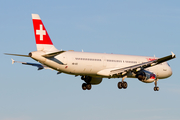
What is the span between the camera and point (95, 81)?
203ft

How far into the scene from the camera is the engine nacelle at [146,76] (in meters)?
58.1

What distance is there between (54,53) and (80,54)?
19.3ft

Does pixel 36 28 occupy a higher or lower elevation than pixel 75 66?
higher

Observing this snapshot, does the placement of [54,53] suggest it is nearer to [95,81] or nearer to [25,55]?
[25,55]

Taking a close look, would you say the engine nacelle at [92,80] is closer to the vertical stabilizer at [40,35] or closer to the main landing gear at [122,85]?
the main landing gear at [122,85]

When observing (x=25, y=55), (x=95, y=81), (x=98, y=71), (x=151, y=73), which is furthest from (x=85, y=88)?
(x=25, y=55)

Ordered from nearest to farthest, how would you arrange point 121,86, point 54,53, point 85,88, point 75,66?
1. point 54,53
2. point 75,66
3. point 121,86
4. point 85,88

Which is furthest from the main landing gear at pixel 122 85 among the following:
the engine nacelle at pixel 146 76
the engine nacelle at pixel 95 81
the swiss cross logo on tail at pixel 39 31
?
the swiss cross logo on tail at pixel 39 31

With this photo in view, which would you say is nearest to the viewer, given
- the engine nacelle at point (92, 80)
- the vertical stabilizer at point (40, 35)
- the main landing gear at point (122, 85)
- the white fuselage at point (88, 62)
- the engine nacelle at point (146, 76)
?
the vertical stabilizer at point (40, 35)

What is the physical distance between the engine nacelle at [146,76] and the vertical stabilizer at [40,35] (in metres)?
14.4

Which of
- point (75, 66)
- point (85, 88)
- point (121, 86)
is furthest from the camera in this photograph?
point (85, 88)

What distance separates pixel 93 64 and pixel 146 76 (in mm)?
8797

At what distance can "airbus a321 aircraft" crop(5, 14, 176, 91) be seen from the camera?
51125 millimetres

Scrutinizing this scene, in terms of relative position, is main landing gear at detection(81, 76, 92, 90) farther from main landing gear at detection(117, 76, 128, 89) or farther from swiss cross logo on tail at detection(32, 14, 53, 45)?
swiss cross logo on tail at detection(32, 14, 53, 45)
